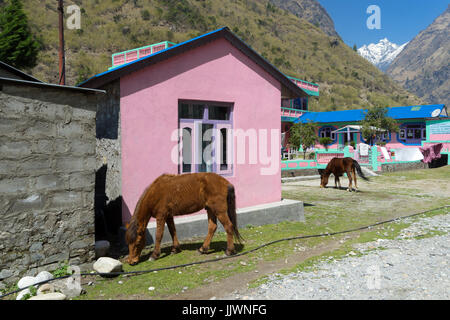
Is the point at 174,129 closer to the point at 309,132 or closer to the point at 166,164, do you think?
the point at 166,164

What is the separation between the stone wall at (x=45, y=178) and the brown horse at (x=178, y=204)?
0.77 meters

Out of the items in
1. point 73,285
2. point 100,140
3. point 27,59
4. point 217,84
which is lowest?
point 73,285

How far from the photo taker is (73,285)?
4730mm

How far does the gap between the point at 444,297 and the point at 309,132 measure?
30031mm

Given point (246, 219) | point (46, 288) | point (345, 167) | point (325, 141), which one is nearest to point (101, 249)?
point (46, 288)

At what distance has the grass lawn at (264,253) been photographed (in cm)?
Result: 484

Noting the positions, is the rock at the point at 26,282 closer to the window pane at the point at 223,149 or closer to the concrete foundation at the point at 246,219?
the concrete foundation at the point at 246,219

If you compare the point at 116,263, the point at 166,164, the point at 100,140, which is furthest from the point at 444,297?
the point at 100,140

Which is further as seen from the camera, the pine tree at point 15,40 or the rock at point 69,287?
the pine tree at point 15,40

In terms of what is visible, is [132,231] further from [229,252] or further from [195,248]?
[229,252]

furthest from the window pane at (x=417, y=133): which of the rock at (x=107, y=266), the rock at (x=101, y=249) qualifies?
the rock at (x=107, y=266)

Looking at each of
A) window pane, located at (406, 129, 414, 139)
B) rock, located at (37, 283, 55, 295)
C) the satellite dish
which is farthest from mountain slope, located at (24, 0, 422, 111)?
rock, located at (37, 283, 55, 295)

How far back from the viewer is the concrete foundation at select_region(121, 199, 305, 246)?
23.6ft

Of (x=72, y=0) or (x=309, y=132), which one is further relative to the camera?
(x=72, y=0)
